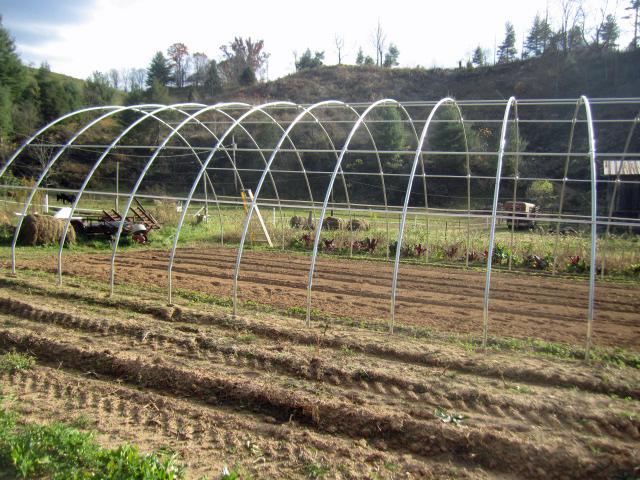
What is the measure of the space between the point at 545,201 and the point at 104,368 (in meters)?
28.0

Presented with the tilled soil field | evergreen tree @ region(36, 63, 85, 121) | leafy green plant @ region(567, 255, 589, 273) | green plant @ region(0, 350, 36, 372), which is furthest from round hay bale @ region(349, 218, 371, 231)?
evergreen tree @ region(36, 63, 85, 121)

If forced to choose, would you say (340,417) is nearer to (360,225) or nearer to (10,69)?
(360,225)

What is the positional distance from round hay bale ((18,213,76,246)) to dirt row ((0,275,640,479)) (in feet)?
26.9

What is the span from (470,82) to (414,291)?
48496mm

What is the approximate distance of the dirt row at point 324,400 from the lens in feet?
12.3

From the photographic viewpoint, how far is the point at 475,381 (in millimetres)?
5008

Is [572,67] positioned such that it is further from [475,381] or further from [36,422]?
[36,422]

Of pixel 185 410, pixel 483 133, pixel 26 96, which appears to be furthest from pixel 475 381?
pixel 26 96

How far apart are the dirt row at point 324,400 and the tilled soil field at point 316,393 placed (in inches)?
0.6

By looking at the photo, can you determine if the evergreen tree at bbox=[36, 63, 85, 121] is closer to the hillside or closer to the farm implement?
the hillside

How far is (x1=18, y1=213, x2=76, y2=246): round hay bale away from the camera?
543 inches

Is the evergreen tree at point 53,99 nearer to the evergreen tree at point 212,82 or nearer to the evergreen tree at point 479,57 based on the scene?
the evergreen tree at point 212,82

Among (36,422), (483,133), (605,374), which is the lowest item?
(36,422)

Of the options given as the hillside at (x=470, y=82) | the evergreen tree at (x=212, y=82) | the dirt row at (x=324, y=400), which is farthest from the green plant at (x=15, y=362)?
the evergreen tree at (x=212, y=82)
